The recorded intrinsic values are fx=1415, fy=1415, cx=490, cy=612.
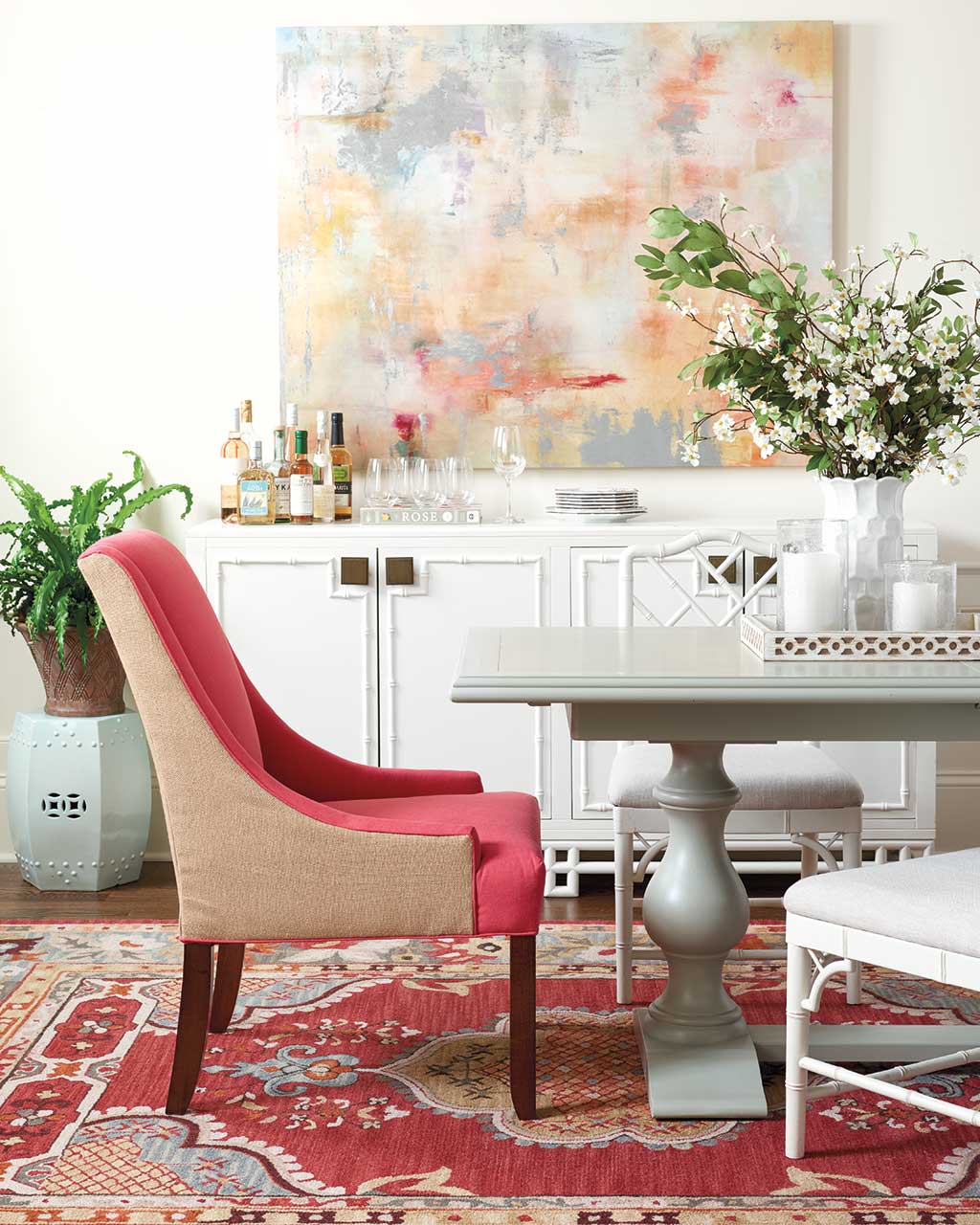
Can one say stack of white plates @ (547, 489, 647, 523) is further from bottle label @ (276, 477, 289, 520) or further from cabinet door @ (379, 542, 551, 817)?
bottle label @ (276, 477, 289, 520)

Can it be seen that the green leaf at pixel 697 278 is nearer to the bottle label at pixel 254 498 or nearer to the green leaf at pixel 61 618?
the bottle label at pixel 254 498

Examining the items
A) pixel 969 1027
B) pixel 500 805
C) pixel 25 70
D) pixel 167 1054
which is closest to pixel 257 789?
pixel 500 805

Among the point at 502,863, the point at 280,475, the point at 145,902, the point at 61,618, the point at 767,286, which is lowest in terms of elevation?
the point at 145,902

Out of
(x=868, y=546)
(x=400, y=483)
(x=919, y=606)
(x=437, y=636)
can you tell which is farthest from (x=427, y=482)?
(x=919, y=606)

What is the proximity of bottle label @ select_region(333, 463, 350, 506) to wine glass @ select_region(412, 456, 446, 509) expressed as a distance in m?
0.19

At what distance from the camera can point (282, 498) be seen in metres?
3.82

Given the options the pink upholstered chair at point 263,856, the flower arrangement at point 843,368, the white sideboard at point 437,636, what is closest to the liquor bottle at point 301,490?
the white sideboard at point 437,636

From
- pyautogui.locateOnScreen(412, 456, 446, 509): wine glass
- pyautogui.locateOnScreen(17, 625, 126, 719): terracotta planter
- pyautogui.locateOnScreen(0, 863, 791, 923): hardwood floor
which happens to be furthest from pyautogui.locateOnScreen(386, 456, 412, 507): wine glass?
pyautogui.locateOnScreen(0, 863, 791, 923): hardwood floor

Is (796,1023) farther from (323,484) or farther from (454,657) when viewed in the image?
(323,484)

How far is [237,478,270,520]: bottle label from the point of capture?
3764 mm

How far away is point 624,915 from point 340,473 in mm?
1606

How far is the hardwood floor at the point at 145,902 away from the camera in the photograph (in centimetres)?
356

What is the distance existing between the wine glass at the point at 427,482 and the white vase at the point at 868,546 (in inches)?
64.2

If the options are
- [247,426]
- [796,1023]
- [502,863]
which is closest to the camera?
[796,1023]
